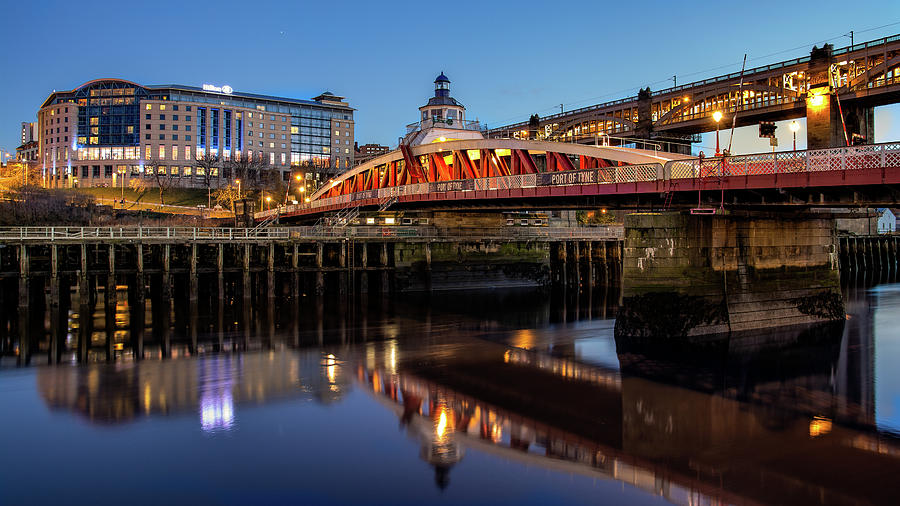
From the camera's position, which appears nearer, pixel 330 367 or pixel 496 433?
pixel 496 433

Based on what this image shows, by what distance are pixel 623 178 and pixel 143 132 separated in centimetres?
12690

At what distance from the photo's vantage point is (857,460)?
14.0 metres

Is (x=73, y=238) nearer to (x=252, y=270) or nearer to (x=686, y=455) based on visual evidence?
(x=252, y=270)

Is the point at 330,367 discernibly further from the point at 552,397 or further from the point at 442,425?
the point at 552,397

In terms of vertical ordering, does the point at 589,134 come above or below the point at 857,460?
above

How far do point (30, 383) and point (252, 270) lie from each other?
2179 centimetres

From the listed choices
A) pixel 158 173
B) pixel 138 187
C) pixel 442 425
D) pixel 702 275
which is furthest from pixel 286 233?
pixel 158 173

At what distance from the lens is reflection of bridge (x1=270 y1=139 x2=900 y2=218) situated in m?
21.8

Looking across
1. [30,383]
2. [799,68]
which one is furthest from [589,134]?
[30,383]

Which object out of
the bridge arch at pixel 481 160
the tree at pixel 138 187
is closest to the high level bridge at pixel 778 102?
the bridge arch at pixel 481 160

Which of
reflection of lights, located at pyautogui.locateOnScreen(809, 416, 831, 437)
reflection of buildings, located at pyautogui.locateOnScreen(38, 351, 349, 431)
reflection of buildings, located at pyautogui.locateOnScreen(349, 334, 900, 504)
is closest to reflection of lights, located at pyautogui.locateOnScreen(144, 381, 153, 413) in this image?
reflection of buildings, located at pyautogui.locateOnScreen(38, 351, 349, 431)

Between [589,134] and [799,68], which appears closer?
[799,68]

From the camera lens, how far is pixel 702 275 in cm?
2675

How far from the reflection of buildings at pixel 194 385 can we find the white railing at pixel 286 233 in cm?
1787
